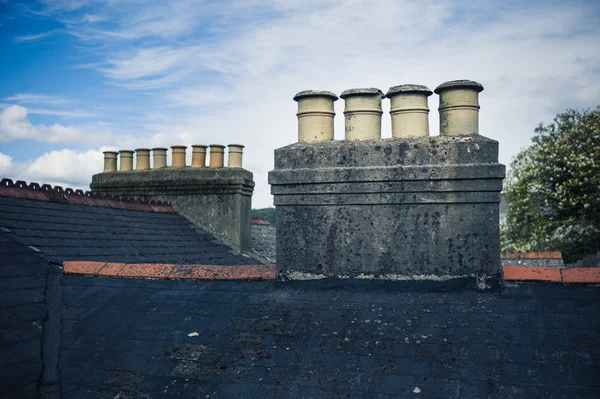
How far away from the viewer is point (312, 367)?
304 centimetres

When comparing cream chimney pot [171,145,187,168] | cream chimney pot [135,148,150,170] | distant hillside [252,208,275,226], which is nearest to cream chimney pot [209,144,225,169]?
cream chimney pot [171,145,187,168]

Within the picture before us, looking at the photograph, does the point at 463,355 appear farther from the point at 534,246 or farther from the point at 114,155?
the point at 534,246

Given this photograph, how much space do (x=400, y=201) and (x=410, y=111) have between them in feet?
2.50

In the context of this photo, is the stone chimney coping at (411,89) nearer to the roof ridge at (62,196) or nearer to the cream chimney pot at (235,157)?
the roof ridge at (62,196)

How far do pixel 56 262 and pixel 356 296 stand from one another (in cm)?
347

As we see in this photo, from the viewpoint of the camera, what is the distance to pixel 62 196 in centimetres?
861

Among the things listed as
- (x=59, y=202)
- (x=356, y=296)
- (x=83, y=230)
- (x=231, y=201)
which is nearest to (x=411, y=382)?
(x=356, y=296)

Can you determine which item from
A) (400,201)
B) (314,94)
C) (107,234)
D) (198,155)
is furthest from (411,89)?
(198,155)

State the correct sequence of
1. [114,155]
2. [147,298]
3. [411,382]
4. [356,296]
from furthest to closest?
[114,155] → [147,298] → [356,296] → [411,382]

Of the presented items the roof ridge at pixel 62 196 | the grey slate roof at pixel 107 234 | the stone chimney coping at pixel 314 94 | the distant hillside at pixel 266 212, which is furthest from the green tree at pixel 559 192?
the stone chimney coping at pixel 314 94

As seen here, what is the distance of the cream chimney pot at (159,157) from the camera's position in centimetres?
1269

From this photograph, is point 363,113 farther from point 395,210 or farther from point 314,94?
point 395,210

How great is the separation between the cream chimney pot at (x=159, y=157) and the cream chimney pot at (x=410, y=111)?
9.41 meters

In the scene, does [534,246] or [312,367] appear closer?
[312,367]
